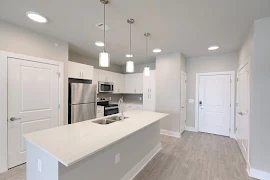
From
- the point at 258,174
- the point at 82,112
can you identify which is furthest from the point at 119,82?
the point at 258,174

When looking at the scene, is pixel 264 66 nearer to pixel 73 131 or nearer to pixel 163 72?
pixel 163 72

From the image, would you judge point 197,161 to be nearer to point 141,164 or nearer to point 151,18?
point 141,164

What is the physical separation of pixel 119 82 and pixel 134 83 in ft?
2.11

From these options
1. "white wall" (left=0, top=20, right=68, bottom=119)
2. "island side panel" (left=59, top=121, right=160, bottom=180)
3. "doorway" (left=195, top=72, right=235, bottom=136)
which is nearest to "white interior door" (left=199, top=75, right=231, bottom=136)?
"doorway" (left=195, top=72, right=235, bottom=136)

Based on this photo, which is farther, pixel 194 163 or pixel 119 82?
pixel 119 82

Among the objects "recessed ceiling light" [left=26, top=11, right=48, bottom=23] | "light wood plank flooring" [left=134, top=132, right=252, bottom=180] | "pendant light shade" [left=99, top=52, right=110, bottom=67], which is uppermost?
"recessed ceiling light" [left=26, top=11, right=48, bottom=23]

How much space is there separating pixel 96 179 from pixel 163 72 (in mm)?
3413

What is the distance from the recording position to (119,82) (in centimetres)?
532

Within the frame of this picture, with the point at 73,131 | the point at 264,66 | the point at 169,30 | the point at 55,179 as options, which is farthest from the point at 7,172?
the point at 264,66

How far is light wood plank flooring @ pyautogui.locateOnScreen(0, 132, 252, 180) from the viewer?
6.88ft

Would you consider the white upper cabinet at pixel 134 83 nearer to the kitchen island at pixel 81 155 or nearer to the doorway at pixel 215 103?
the doorway at pixel 215 103

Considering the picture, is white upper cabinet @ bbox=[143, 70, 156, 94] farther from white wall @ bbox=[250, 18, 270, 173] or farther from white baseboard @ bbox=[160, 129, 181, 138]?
white wall @ bbox=[250, 18, 270, 173]

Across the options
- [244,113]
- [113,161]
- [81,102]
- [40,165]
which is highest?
[81,102]

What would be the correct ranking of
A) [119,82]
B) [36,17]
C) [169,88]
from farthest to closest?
[119,82]
[169,88]
[36,17]
